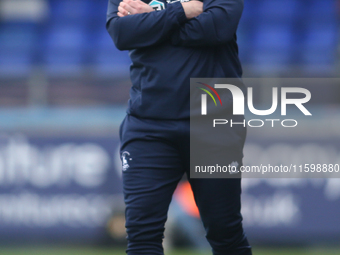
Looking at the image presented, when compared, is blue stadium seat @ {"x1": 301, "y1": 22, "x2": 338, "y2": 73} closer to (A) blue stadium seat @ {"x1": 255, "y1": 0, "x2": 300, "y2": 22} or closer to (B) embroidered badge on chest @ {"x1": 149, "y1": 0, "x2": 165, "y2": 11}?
(A) blue stadium seat @ {"x1": 255, "y1": 0, "x2": 300, "y2": 22}

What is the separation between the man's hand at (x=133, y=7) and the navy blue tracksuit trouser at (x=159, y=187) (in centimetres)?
43

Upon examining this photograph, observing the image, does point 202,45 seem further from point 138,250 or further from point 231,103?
point 138,250

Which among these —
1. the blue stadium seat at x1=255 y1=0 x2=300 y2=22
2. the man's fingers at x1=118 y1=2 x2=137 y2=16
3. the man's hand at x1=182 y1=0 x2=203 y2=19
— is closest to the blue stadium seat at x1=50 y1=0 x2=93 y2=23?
the blue stadium seat at x1=255 y1=0 x2=300 y2=22

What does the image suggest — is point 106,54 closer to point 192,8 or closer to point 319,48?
point 319,48

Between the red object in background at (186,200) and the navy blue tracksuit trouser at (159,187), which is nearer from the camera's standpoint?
the navy blue tracksuit trouser at (159,187)

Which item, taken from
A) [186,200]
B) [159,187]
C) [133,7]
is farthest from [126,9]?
[186,200]

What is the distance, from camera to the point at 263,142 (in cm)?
404

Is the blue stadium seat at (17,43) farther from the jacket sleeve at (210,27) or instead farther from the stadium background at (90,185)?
the jacket sleeve at (210,27)

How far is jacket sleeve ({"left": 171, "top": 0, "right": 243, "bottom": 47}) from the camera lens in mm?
1819

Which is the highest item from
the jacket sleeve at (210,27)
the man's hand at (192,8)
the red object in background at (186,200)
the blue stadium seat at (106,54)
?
the blue stadium seat at (106,54)

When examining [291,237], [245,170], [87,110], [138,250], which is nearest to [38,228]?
[87,110]

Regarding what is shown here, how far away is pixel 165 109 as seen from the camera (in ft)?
5.95

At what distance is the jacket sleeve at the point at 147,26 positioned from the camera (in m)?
1.82

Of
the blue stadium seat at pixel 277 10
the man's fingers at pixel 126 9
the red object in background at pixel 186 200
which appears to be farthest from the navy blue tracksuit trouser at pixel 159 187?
the blue stadium seat at pixel 277 10
